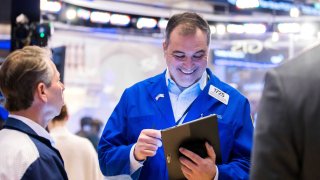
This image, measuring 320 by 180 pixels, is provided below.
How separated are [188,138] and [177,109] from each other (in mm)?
363

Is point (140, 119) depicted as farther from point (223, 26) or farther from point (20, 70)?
point (223, 26)

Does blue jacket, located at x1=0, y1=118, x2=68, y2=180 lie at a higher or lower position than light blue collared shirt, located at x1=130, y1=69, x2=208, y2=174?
lower

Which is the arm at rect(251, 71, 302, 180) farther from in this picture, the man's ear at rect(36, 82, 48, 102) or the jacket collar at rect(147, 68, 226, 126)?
the man's ear at rect(36, 82, 48, 102)

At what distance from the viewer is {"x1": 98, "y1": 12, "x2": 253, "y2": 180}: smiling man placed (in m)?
2.58

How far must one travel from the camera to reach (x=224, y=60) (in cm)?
1405

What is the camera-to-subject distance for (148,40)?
1415 cm

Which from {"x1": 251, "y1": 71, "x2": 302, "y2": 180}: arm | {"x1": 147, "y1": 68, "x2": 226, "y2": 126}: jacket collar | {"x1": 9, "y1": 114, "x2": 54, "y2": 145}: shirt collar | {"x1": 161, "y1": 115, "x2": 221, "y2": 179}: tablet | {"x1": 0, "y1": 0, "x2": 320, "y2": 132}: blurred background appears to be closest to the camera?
{"x1": 251, "y1": 71, "x2": 302, "y2": 180}: arm

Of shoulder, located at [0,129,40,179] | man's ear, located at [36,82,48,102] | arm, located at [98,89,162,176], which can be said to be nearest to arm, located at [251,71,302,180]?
arm, located at [98,89,162,176]

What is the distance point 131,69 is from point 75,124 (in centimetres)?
213

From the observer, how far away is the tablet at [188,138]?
7.48 feet

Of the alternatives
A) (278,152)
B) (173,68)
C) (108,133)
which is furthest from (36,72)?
(278,152)

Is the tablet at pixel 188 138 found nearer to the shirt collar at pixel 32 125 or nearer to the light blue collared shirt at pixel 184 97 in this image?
the light blue collared shirt at pixel 184 97

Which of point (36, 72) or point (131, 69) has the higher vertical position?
point (36, 72)

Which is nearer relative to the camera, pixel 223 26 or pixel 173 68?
pixel 173 68
